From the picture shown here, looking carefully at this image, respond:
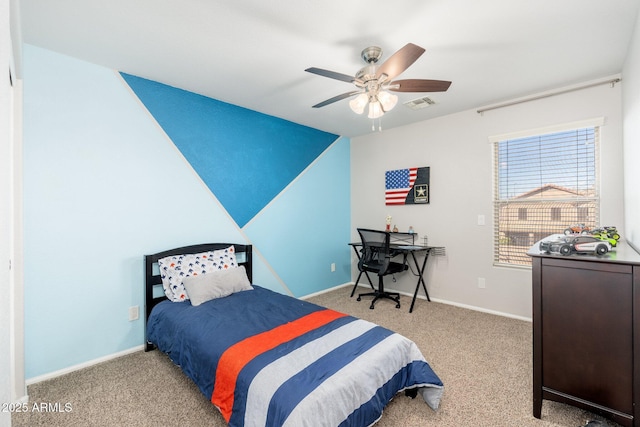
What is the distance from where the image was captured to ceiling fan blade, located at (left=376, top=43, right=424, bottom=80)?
1.67 meters

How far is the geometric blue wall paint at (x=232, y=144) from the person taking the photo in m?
2.86

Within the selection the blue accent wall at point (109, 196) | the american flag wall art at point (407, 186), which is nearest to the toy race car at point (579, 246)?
the american flag wall art at point (407, 186)

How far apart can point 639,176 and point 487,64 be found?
53.0 inches

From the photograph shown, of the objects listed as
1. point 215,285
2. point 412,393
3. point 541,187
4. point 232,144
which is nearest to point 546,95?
point 541,187

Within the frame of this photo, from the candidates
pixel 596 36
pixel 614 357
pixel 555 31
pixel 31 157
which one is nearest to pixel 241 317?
pixel 31 157

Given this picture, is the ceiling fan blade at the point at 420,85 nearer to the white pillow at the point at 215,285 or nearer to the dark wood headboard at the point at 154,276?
the white pillow at the point at 215,285

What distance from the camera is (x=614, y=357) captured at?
1.53 metres

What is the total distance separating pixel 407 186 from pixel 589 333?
9.10 ft

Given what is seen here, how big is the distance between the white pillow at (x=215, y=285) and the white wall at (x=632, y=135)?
301 cm

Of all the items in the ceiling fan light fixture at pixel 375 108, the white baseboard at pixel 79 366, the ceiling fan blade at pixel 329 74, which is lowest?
the white baseboard at pixel 79 366

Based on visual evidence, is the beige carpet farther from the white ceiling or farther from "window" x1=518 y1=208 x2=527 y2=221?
Answer: the white ceiling

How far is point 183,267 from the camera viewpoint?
2705mm

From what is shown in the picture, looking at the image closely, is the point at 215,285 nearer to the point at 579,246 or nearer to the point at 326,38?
the point at 326,38

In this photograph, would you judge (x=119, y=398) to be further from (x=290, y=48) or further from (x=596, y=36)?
(x=596, y=36)
